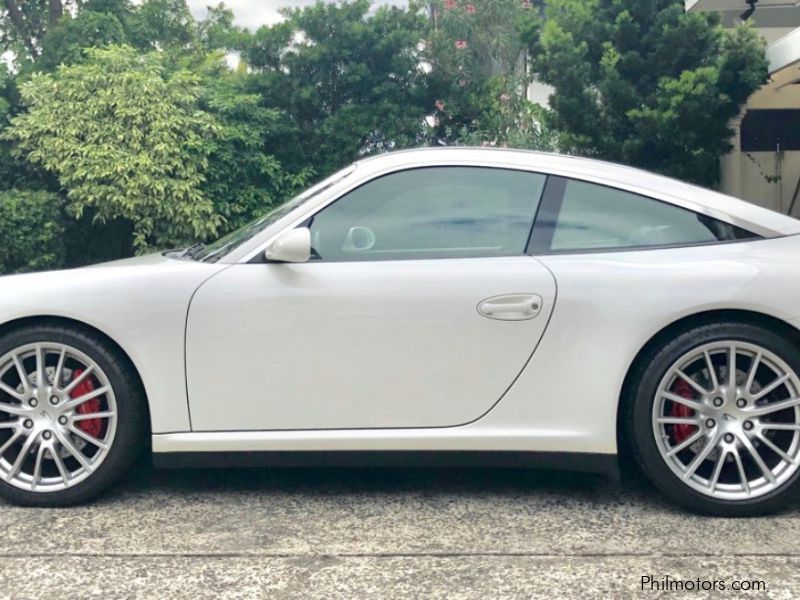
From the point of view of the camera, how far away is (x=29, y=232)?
12898 mm

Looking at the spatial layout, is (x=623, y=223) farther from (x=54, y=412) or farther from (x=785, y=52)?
(x=785, y=52)

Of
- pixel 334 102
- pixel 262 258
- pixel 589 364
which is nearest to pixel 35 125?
pixel 334 102

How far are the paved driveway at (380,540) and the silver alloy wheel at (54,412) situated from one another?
0.55 feet

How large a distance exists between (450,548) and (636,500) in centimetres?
89

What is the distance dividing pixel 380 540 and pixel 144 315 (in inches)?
47.1

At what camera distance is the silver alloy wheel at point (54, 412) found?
10.5ft

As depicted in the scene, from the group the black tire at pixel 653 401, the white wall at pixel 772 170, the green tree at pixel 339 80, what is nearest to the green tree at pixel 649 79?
the white wall at pixel 772 170

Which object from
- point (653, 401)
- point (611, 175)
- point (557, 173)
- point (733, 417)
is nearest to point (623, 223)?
point (611, 175)

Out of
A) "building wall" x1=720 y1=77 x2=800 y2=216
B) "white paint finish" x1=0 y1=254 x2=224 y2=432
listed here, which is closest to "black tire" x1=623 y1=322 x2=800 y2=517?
"white paint finish" x1=0 y1=254 x2=224 y2=432

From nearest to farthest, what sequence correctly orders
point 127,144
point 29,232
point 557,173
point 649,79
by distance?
point 557,173
point 649,79
point 127,144
point 29,232

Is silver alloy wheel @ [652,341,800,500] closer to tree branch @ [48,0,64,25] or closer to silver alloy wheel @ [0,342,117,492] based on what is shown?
silver alloy wheel @ [0,342,117,492]

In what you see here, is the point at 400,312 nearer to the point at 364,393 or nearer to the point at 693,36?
the point at 364,393

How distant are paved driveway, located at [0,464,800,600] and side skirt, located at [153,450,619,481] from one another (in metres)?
0.18

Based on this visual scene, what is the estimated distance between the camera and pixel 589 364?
306cm
